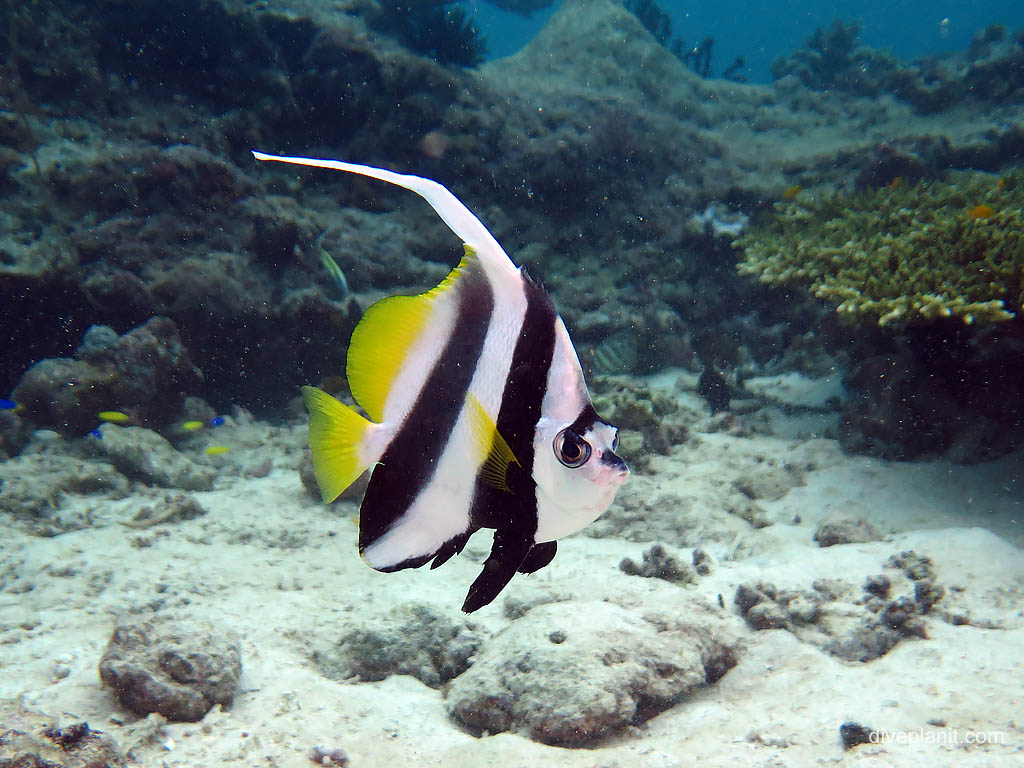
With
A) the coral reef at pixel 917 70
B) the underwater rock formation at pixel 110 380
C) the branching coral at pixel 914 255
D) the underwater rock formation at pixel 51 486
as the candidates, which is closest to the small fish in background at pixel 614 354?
the branching coral at pixel 914 255

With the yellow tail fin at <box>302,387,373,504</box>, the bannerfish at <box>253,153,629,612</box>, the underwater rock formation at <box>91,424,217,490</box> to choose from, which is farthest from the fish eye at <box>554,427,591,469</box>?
the underwater rock formation at <box>91,424,217,490</box>

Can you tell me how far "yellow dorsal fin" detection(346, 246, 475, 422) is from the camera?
1.00 meters

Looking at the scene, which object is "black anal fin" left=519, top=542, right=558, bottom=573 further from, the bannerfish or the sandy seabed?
the sandy seabed

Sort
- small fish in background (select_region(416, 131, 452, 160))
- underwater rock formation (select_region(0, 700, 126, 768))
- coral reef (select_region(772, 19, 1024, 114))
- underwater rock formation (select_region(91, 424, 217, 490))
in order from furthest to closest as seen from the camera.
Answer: coral reef (select_region(772, 19, 1024, 114)), small fish in background (select_region(416, 131, 452, 160)), underwater rock formation (select_region(91, 424, 217, 490)), underwater rock formation (select_region(0, 700, 126, 768))

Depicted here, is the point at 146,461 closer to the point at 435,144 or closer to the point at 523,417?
the point at 523,417

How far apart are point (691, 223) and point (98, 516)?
870 centimetres

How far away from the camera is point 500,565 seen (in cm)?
92

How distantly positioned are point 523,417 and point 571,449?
0.10 meters

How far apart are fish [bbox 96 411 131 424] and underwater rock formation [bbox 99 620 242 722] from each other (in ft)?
12.5

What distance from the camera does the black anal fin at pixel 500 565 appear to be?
2.96ft

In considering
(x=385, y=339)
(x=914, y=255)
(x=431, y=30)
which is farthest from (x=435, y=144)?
(x=385, y=339)

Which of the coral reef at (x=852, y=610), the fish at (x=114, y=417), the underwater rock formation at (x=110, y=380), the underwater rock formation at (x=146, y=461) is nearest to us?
the coral reef at (x=852, y=610)

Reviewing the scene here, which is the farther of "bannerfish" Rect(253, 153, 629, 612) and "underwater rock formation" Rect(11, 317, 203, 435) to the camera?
"underwater rock formation" Rect(11, 317, 203, 435)

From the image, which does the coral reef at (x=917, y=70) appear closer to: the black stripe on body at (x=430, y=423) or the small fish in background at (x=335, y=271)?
the small fish in background at (x=335, y=271)
